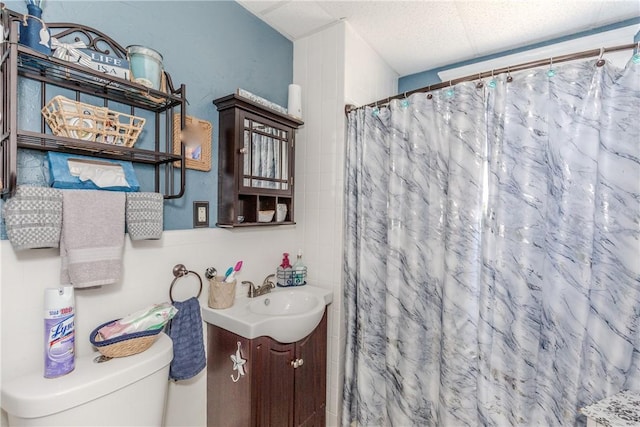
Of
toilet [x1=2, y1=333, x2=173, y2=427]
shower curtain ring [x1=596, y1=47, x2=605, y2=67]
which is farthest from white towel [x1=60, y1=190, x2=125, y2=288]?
shower curtain ring [x1=596, y1=47, x2=605, y2=67]

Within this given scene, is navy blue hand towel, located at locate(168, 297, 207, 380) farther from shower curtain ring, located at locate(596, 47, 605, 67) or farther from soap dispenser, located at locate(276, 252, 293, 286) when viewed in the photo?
shower curtain ring, located at locate(596, 47, 605, 67)

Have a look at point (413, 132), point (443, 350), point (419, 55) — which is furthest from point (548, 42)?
point (443, 350)

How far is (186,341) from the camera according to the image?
4.41 ft

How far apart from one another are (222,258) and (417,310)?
1010 millimetres

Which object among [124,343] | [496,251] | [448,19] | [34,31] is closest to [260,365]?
[124,343]

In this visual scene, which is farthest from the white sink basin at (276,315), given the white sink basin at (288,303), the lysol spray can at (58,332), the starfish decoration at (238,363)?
the lysol spray can at (58,332)

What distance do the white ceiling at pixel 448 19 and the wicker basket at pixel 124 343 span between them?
1.63m

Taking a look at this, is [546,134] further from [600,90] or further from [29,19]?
[29,19]

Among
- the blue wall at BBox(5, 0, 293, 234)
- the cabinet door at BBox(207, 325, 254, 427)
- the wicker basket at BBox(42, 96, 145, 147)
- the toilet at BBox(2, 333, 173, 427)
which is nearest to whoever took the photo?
the toilet at BBox(2, 333, 173, 427)

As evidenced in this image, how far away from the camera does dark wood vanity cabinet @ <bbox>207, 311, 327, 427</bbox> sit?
1304mm

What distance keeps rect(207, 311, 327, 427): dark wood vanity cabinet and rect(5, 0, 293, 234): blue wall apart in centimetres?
61

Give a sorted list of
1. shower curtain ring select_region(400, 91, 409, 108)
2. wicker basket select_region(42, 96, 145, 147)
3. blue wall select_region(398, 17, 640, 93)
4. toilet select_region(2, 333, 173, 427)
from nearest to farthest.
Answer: toilet select_region(2, 333, 173, 427) < wicker basket select_region(42, 96, 145, 147) < shower curtain ring select_region(400, 91, 409, 108) < blue wall select_region(398, 17, 640, 93)

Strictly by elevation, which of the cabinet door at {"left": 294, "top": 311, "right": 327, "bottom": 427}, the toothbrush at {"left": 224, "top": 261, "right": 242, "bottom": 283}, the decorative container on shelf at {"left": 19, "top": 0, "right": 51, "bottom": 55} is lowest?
the cabinet door at {"left": 294, "top": 311, "right": 327, "bottom": 427}

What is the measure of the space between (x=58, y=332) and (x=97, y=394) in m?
0.22
